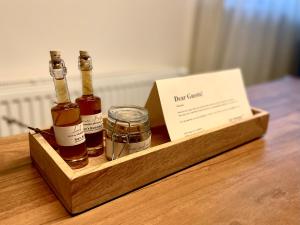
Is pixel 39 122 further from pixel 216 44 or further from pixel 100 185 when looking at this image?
pixel 216 44

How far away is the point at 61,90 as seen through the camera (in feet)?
1.71

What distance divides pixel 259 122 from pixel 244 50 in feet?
4.77

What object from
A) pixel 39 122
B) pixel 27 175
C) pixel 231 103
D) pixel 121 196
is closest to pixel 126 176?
pixel 121 196

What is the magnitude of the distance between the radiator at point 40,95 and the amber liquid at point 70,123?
0.61 m

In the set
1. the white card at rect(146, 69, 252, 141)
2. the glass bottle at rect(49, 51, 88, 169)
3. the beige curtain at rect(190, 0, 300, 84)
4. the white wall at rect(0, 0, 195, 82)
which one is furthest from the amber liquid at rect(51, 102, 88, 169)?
the beige curtain at rect(190, 0, 300, 84)

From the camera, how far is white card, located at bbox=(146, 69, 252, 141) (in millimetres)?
626

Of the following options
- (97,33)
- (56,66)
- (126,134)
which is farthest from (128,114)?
(97,33)

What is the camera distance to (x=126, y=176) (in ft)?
1.71

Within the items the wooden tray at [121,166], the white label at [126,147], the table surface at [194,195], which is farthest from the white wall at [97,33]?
the white label at [126,147]

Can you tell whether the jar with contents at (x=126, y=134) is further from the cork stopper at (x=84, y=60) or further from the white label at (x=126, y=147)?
the cork stopper at (x=84, y=60)

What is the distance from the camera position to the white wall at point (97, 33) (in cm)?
126

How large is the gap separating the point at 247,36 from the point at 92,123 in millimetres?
1777

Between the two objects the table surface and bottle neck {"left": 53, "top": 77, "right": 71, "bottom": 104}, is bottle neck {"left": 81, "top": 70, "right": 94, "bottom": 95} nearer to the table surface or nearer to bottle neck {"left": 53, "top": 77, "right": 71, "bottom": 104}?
bottle neck {"left": 53, "top": 77, "right": 71, "bottom": 104}

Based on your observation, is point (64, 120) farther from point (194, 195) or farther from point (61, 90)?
point (194, 195)
